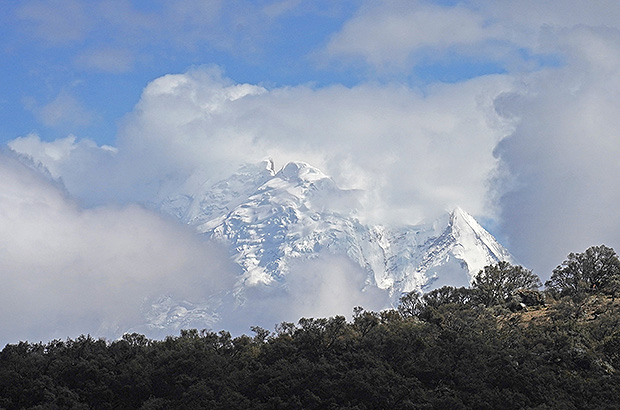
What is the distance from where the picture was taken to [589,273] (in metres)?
185

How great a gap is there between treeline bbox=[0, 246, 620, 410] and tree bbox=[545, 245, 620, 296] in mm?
18707

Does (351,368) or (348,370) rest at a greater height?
(351,368)

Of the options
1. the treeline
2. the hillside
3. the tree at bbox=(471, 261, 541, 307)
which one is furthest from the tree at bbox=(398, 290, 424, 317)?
the hillside

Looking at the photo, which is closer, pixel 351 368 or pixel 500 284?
pixel 351 368

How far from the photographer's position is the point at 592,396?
12394 centimetres

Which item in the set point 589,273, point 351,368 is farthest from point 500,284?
point 351,368

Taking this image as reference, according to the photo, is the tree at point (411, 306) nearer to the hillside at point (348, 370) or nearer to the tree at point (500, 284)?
the tree at point (500, 284)

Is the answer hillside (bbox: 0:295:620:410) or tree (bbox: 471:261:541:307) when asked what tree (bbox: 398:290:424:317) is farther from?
hillside (bbox: 0:295:620:410)

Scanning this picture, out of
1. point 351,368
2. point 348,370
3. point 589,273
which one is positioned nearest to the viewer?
point 348,370

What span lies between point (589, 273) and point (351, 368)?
2783 inches

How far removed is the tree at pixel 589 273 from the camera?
18062 cm

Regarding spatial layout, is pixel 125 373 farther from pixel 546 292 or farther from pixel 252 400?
pixel 546 292

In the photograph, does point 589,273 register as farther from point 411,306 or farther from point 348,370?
point 348,370

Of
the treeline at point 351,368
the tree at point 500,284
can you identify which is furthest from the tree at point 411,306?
the treeline at point 351,368
